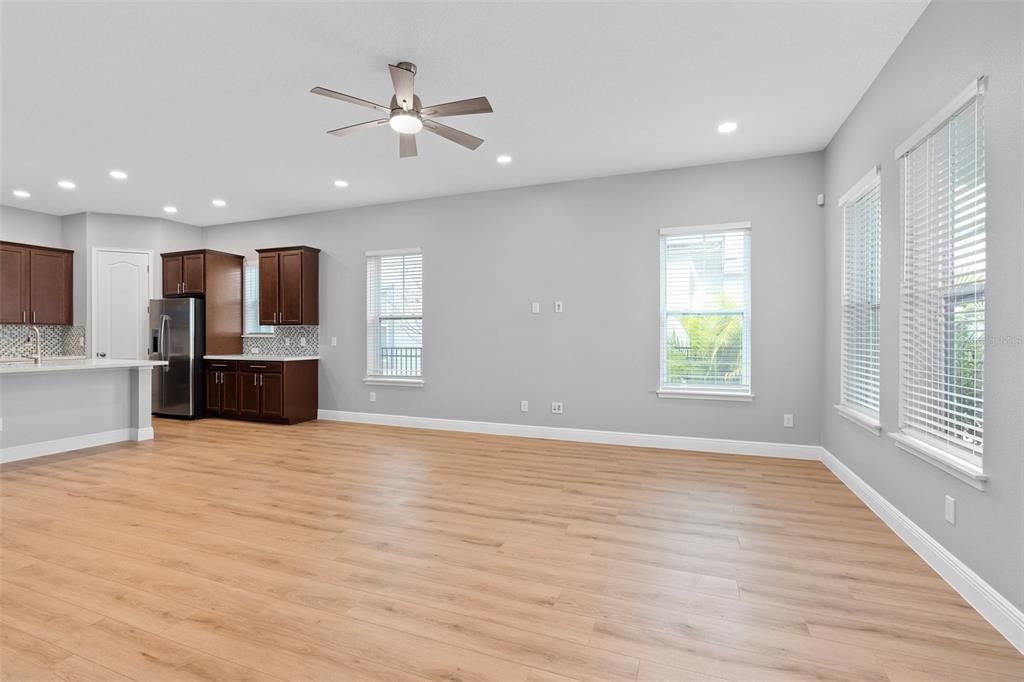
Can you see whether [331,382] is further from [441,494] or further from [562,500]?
[562,500]

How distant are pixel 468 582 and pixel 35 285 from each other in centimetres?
807

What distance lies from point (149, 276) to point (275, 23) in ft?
20.5

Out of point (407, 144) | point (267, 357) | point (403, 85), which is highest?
point (403, 85)

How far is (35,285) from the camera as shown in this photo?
677cm

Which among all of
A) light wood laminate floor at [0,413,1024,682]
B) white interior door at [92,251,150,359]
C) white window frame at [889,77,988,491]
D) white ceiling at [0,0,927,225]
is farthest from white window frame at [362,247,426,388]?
white window frame at [889,77,988,491]

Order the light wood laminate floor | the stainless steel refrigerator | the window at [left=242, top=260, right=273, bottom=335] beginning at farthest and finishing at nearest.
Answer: the window at [left=242, top=260, right=273, bottom=335] → the stainless steel refrigerator → the light wood laminate floor

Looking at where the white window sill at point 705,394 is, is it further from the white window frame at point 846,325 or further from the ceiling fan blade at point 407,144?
the ceiling fan blade at point 407,144

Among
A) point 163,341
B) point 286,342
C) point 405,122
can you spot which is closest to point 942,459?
point 405,122

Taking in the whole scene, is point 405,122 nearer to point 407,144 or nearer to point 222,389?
point 407,144

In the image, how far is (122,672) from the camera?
1692mm

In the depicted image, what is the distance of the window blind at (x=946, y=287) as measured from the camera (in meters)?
2.21

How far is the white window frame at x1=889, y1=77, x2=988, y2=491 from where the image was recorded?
7.07 ft

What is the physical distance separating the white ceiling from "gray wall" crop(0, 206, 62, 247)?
2.20m

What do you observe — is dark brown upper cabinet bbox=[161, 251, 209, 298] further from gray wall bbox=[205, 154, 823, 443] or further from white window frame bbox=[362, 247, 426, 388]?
white window frame bbox=[362, 247, 426, 388]
